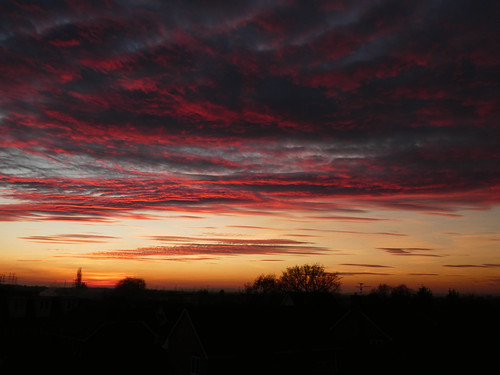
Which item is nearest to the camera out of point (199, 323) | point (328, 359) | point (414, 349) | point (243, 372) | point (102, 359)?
point (243, 372)

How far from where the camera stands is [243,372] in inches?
1272

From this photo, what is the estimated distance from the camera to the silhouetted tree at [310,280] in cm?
13075

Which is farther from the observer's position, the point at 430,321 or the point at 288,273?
the point at 288,273

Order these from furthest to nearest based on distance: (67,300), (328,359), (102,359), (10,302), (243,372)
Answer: (67,300) < (10,302) < (102,359) < (328,359) < (243,372)

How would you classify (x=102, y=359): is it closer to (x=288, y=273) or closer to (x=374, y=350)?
(x=374, y=350)

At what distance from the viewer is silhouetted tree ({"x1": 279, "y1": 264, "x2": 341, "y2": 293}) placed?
13075 cm

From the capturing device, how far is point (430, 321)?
176 feet

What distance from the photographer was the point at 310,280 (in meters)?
134

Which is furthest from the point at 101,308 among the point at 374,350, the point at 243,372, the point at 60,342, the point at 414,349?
the point at 414,349

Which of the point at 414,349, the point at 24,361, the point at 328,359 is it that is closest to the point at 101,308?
the point at 24,361

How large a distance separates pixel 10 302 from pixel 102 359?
25.9 m

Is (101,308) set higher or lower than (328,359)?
higher

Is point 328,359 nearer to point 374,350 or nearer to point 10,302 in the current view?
point 374,350

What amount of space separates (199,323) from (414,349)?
1086 inches
